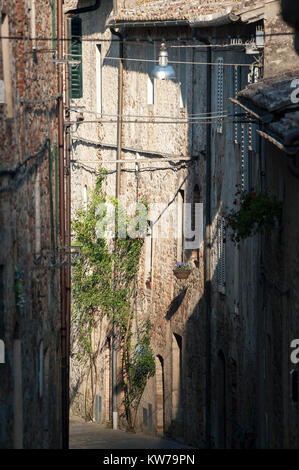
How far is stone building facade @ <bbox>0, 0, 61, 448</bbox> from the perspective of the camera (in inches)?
500

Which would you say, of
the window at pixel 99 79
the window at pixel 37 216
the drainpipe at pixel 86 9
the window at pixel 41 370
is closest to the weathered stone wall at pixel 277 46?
the window at pixel 37 216

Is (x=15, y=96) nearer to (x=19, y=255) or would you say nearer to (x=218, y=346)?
(x=19, y=255)

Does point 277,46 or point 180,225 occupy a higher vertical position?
point 277,46

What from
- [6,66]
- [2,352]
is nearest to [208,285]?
[6,66]

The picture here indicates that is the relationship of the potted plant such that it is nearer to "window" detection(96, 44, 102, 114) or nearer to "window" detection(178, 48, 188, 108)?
"window" detection(178, 48, 188, 108)

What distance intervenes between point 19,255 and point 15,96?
6.13ft

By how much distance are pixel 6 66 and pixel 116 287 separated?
13.2 m

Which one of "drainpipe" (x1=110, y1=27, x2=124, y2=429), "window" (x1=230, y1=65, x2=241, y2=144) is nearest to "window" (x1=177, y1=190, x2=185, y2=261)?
"drainpipe" (x1=110, y1=27, x2=124, y2=429)

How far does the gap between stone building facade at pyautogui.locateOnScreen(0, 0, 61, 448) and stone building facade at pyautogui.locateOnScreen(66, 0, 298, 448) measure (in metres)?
2.82

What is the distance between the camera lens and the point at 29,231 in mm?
14742

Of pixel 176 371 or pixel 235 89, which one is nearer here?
pixel 235 89

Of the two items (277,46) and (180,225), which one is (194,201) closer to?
(180,225)

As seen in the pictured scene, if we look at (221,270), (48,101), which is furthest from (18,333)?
(221,270)

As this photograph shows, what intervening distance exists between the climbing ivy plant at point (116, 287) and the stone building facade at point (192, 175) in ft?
0.82
